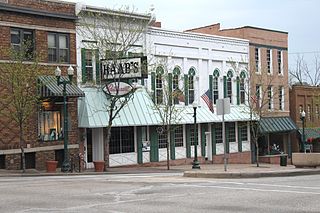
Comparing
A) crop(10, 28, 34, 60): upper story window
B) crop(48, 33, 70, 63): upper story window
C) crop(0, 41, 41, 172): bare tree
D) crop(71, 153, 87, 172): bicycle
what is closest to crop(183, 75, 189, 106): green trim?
crop(48, 33, 70, 63): upper story window

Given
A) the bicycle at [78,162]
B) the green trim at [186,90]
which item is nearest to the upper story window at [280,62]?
Answer: the green trim at [186,90]

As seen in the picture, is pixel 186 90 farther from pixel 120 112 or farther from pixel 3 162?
pixel 3 162

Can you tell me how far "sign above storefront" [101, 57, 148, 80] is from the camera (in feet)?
112

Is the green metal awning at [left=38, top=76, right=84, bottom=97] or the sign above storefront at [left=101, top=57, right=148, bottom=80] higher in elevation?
the sign above storefront at [left=101, top=57, right=148, bottom=80]

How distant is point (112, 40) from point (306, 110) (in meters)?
27.2

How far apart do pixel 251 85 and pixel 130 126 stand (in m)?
13.6

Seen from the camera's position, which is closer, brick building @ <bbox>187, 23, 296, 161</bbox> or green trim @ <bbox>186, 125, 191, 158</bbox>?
green trim @ <bbox>186, 125, 191, 158</bbox>

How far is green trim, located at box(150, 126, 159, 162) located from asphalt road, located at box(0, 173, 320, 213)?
769 inches

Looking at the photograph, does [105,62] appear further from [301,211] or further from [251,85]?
[301,211]

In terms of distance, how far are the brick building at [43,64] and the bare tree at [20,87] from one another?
0.27 meters

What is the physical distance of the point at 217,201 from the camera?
48.1ft

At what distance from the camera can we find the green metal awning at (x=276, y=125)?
48994mm

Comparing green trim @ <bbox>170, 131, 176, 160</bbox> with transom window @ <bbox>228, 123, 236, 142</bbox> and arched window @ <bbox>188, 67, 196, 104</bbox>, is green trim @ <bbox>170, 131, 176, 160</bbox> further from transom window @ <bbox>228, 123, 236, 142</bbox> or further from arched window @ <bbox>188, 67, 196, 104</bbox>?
transom window @ <bbox>228, 123, 236, 142</bbox>

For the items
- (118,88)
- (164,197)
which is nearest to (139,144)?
(118,88)
